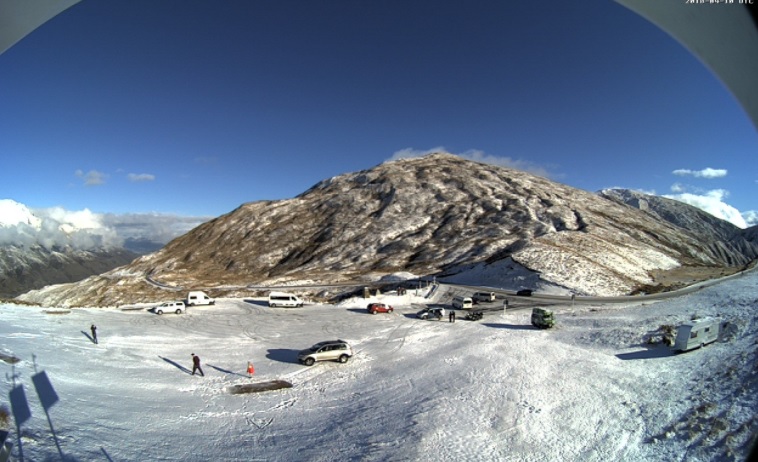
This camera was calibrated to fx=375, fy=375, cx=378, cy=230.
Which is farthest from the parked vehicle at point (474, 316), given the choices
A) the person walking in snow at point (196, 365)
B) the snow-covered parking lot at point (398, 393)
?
the person walking in snow at point (196, 365)

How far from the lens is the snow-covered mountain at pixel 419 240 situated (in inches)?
2953

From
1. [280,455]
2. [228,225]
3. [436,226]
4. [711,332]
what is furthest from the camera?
[228,225]

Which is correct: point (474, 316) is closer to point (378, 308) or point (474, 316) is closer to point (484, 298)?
point (484, 298)

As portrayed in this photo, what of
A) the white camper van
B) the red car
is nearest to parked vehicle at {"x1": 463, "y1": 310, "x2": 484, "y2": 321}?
the red car

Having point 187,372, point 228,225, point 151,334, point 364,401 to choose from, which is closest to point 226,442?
point 364,401

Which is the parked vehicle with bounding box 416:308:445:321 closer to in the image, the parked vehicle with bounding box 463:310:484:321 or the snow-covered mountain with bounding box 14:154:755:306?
the parked vehicle with bounding box 463:310:484:321

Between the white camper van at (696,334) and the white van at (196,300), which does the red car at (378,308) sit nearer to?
the white van at (196,300)

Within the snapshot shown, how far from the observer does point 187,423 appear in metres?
19.5

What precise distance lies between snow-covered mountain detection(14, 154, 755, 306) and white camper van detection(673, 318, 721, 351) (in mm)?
28259

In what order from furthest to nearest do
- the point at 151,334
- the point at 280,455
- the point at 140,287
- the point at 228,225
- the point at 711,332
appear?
the point at 228,225 < the point at 140,287 < the point at 151,334 < the point at 711,332 < the point at 280,455

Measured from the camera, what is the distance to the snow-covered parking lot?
17.2m

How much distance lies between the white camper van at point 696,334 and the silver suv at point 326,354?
24184mm

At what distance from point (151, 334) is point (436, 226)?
284 ft

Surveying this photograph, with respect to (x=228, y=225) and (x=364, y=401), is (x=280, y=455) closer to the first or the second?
(x=364, y=401)
